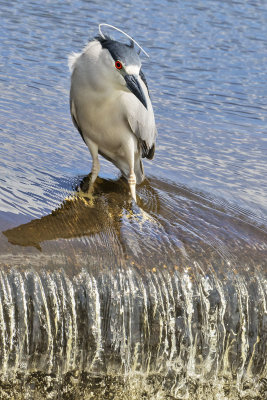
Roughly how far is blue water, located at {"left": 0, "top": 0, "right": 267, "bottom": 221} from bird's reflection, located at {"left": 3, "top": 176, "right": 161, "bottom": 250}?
119 mm

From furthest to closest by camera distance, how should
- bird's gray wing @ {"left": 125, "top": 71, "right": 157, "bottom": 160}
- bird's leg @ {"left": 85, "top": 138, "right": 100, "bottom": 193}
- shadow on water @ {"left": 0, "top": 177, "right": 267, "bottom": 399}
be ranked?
bird's leg @ {"left": 85, "top": 138, "right": 100, "bottom": 193}, bird's gray wing @ {"left": 125, "top": 71, "right": 157, "bottom": 160}, shadow on water @ {"left": 0, "top": 177, "right": 267, "bottom": 399}

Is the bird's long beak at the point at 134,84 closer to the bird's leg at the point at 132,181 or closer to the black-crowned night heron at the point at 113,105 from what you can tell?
the black-crowned night heron at the point at 113,105

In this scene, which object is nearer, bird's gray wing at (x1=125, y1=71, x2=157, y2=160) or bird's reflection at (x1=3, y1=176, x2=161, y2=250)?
bird's reflection at (x1=3, y1=176, x2=161, y2=250)

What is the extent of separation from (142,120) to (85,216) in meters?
0.96

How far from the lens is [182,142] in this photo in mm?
6637

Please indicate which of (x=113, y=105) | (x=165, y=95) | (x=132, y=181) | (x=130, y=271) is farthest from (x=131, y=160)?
(x=165, y=95)

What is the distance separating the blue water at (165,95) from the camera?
541 centimetres

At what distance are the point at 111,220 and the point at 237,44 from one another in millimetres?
6359

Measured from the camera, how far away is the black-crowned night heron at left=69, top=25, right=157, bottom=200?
455 cm

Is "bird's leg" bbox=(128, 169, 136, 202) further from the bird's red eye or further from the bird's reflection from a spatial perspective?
the bird's red eye

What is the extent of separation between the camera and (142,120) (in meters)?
5.02

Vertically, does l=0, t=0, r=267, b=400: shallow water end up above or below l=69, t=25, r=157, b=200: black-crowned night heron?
below

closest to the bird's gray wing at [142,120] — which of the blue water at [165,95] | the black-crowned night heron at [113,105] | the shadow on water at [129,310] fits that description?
the black-crowned night heron at [113,105]

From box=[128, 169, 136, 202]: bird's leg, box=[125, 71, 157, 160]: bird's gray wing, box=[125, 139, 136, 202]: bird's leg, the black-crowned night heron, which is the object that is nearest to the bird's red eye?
the black-crowned night heron
